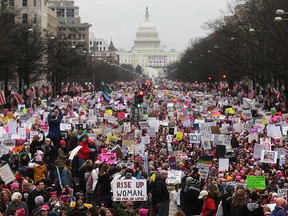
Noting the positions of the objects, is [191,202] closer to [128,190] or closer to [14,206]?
[128,190]

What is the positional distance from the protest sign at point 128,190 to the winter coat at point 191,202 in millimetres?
1067

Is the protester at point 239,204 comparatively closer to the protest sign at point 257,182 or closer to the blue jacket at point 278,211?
the blue jacket at point 278,211

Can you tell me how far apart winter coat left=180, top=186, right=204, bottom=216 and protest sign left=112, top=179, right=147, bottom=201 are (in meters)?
1.07

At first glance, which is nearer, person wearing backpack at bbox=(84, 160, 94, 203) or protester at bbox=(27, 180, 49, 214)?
protester at bbox=(27, 180, 49, 214)

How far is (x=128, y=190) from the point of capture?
678 inches

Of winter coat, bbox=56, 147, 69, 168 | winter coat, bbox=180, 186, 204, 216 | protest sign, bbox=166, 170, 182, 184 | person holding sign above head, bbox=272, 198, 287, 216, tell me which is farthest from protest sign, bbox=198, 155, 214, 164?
person holding sign above head, bbox=272, 198, 287, 216

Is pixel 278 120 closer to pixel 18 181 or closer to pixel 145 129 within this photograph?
pixel 145 129

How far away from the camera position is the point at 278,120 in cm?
3734

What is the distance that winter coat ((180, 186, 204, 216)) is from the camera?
18.0m

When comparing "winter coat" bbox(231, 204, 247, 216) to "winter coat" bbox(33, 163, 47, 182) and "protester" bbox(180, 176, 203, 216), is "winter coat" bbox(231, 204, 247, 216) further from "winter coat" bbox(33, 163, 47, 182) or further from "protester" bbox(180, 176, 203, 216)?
"winter coat" bbox(33, 163, 47, 182)

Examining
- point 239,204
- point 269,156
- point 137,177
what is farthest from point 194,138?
point 239,204

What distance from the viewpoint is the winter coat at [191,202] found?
18.0 m

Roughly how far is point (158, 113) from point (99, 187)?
31.5 m

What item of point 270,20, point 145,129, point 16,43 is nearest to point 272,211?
point 145,129
